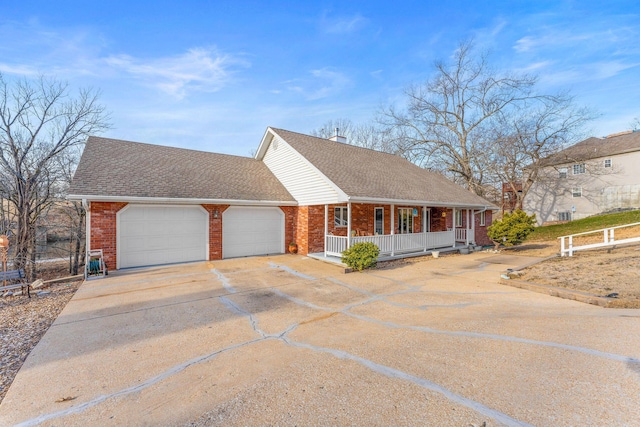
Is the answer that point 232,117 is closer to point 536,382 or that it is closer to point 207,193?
point 207,193

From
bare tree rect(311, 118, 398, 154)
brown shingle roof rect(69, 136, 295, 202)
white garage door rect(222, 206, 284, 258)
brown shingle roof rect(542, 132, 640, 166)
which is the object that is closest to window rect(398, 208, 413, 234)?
brown shingle roof rect(69, 136, 295, 202)

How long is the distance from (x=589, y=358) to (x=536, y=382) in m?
1.06

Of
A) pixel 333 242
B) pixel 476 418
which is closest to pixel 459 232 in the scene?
pixel 333 242

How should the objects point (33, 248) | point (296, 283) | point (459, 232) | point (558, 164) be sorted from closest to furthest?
point (296, 283) → point (33, 248) → point (459, 232) → point (558, 164)

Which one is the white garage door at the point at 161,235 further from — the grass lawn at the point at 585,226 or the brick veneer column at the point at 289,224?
the grass lawn at the point at 585,226

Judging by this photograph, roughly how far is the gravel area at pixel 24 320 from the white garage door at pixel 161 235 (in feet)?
5.93

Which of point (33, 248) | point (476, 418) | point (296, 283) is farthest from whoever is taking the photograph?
point (33, 248)

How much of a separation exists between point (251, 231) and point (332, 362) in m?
9.09

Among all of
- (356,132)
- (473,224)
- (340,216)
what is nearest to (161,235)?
(340,216)

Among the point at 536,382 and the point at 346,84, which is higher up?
the point at 346,84

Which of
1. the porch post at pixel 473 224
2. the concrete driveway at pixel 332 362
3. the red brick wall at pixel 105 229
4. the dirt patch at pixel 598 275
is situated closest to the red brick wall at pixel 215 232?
the red brick wall at pixel 105 229

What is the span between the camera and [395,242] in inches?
449

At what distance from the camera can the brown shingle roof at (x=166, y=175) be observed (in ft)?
30.3

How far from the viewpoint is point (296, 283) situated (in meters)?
7.69
